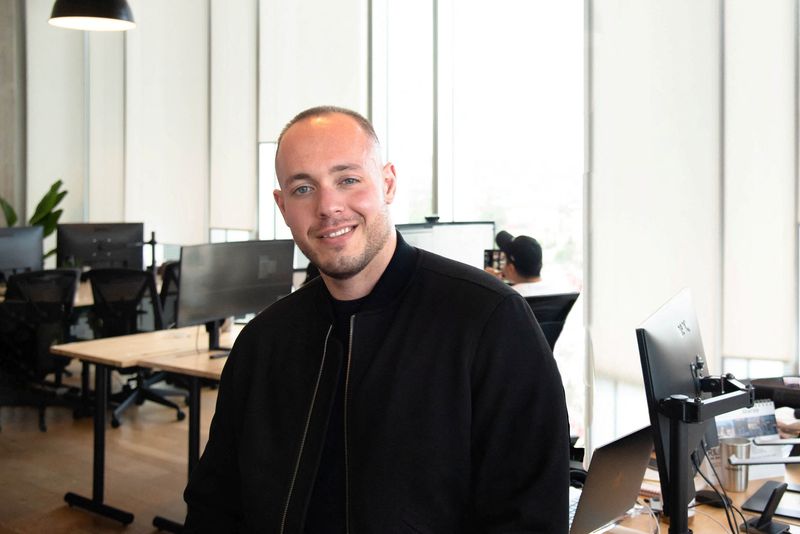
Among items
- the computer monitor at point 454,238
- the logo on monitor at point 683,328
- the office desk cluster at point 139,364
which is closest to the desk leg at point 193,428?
the office desk cluster at point 139,364

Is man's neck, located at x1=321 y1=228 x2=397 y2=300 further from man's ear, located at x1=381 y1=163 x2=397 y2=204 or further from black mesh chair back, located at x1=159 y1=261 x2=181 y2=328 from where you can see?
black mesh chair back, located at x1=159 y1=261 x2=181 y2=328

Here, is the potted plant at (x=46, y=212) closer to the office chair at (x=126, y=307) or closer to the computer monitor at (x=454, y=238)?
the office chair at (x=126, y=307)

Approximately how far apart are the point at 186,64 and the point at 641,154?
518 centimetres

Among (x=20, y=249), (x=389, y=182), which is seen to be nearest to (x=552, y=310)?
(x=389, y=182)

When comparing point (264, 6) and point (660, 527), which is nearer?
point (660, 527)

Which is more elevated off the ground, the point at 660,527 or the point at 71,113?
the point at 71,113

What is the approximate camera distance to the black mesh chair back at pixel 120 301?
6184 mm

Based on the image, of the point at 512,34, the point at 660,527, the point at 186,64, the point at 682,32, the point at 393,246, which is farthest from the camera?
the point at 186,64

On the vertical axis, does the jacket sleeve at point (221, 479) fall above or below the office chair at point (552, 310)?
below

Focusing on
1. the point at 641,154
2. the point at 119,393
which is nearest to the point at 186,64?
the point at 119,393

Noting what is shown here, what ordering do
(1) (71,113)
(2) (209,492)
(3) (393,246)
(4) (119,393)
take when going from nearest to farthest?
(3) (393,246) < (2) (209,492) < (4) (119,393) < (1) (71,113)

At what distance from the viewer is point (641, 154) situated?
4715mm

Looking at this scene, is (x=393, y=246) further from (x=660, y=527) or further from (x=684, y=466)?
(x=660, y=527)

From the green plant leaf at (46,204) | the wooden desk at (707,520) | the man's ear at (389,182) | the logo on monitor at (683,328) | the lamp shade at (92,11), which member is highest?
the lamp shade at (92,11)
